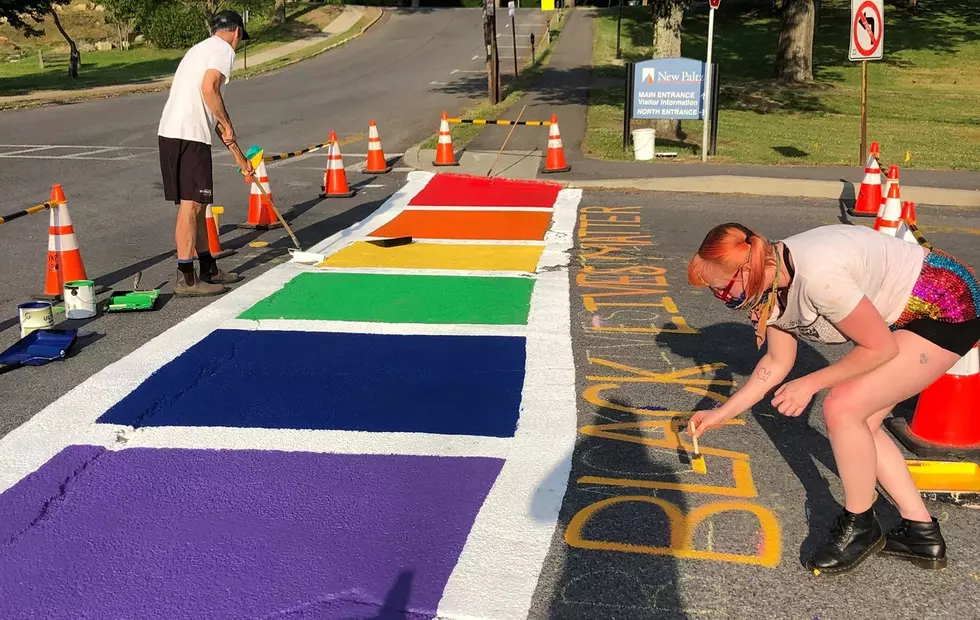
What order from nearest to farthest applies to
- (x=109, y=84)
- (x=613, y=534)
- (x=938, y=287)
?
(x=938, y=287)
(x=613, y=534)
(x=109, y=84)

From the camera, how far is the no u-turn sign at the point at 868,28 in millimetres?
12914

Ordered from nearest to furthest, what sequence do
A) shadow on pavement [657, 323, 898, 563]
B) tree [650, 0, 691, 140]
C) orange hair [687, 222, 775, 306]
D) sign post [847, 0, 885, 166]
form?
orange hair [687, 222, 775, 306], shadow on pavement [657, 323, 898, 563], sign post [847, 0, 885, 166], tree [650, 0, 691, 140]

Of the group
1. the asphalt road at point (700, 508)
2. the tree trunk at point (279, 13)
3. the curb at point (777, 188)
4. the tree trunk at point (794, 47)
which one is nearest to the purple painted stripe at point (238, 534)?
the asphalt road at point (700, 508)

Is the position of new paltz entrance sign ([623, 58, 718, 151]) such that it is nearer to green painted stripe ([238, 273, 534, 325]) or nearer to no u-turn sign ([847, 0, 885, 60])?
no u-turn sign ([847, 0, 885, 60])

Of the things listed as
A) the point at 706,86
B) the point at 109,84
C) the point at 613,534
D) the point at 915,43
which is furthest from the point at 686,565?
the point at 915,43

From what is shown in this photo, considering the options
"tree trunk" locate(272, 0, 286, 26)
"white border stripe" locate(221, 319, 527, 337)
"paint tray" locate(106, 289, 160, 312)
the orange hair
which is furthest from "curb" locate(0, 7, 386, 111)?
the orange hair

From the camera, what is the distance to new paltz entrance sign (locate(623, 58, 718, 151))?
15031 millimetres

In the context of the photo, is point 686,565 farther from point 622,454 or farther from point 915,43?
point 915,43

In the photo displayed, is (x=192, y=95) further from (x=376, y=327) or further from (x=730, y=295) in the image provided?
(x=730, y=295)

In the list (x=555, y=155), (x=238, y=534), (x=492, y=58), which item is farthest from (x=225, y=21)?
(x=492, y=58)

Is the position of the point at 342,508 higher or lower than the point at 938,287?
lower

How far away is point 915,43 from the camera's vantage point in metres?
37.4

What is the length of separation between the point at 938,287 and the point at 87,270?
713 cm

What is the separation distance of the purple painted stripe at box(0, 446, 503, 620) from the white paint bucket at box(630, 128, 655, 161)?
11355 millimetres
